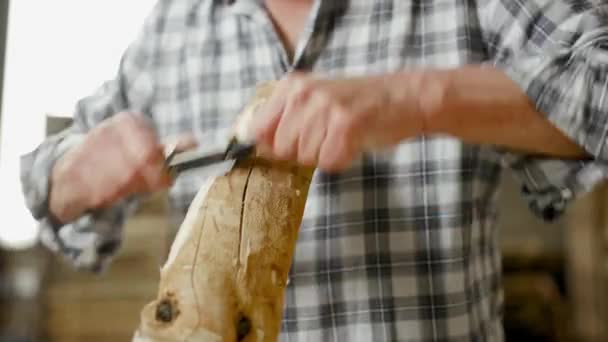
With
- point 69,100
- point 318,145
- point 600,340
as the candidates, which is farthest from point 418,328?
point 600,340

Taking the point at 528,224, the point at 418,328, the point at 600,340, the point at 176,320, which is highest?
the point at 176,320

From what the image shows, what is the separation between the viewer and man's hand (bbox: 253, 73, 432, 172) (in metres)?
0.35

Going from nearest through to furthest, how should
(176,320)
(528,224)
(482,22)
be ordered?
(176,320)
(482,22)
(528,224)

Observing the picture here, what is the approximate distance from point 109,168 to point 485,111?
0.22 m

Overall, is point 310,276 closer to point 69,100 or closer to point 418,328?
point 418,328

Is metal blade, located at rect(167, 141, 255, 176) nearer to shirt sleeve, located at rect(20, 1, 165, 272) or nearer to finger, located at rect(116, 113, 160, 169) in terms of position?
finger, located at rect(116, 113, 160, 169)

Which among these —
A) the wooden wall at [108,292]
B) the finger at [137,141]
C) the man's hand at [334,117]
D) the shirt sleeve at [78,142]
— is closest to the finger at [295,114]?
the man's hand at [334,117]

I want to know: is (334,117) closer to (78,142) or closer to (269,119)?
(269,119)

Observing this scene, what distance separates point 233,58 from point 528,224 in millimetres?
1413

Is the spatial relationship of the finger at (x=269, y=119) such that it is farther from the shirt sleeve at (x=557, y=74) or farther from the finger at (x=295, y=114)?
the shirt sleeve at (x=557, y=74)

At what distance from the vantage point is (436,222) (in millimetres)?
504

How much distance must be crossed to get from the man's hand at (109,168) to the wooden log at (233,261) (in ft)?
0.15

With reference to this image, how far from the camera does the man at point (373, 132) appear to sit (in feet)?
1.26

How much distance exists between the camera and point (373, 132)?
37 cm
